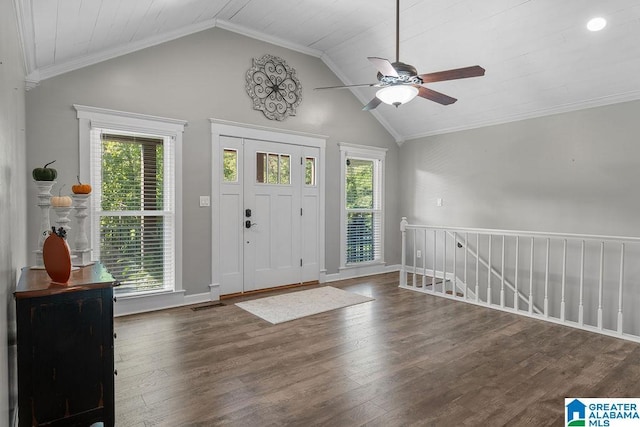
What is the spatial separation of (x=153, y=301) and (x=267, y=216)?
5.89ft

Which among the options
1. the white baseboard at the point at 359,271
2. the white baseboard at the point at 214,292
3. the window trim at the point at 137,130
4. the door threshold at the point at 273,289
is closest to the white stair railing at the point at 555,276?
the white baseboard at the point at 359,271

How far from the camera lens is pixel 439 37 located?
447cm

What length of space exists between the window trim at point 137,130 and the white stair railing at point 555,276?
2.99 meters

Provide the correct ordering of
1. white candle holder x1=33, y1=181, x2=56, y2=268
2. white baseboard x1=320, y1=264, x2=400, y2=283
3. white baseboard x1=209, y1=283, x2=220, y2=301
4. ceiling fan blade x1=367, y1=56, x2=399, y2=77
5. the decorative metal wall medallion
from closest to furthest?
white candle holder x1=33, y1=181, x2=56, y2=268, ceiling fan blade x1=367, y1=56, x2=399, y2=77, white baseboard x1=209, y1=283, x2=220, y2=301, the decorative metal wall medallion, white baseboard x1=320, y1=264, x2=400, y2=283

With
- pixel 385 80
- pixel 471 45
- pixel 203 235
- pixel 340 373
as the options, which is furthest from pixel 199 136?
pixel 471 45

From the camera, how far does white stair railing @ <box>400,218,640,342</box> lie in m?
3.89

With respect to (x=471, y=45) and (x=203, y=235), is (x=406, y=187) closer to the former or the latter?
(x=471, y=45)

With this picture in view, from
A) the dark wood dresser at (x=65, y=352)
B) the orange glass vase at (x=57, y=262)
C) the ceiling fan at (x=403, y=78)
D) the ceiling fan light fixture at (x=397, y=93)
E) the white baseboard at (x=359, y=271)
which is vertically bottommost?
the white baseboard at (x=359, y=271)

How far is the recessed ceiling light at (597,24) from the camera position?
355cm

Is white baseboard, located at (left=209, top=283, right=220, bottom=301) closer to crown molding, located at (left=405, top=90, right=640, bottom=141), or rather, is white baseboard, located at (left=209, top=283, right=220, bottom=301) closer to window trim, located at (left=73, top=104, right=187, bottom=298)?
window trim, located at (left=73, top=104, right=187, bottom=298)

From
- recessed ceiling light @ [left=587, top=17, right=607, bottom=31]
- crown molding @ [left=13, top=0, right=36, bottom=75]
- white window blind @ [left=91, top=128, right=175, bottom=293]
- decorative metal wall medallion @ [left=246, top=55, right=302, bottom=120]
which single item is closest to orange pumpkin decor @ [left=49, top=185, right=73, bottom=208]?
crown molding @ [left=13, top=0, right=36, bottom=75]

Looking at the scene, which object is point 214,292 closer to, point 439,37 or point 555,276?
point 439,37

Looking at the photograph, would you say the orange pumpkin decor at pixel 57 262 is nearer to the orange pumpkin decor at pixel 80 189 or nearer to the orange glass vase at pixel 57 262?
the orange glass vase at pixel 57 262

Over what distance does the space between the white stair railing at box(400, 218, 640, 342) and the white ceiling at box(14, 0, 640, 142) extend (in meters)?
1.85
